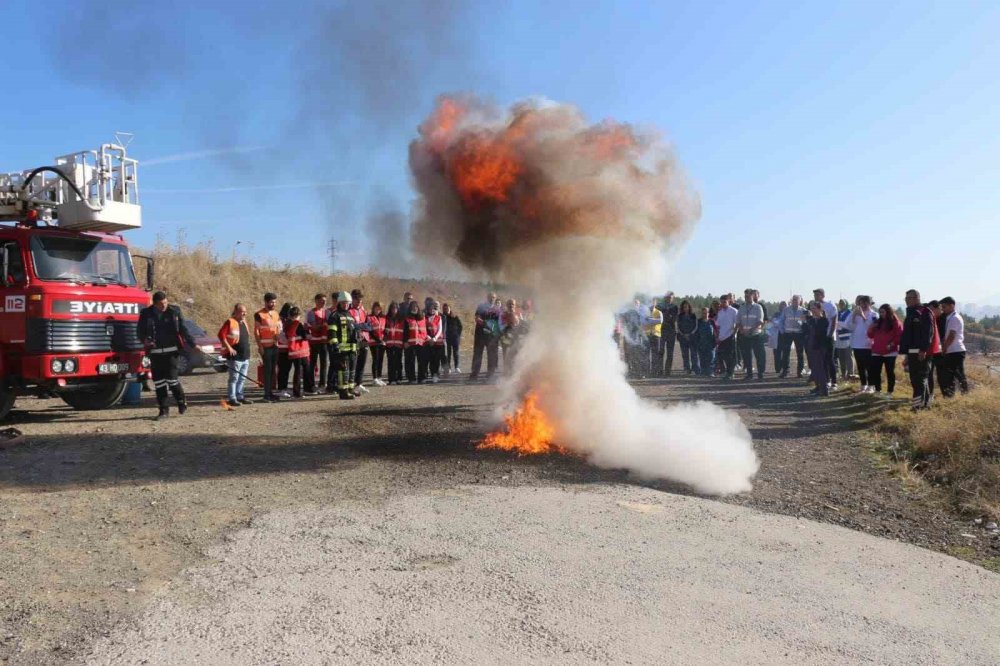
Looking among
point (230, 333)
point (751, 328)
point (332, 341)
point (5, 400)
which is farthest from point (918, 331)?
point (5, 400)

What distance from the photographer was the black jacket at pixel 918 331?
10641 millimetres

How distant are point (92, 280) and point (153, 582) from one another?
8030 mm

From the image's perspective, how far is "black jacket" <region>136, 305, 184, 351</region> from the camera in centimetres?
1038

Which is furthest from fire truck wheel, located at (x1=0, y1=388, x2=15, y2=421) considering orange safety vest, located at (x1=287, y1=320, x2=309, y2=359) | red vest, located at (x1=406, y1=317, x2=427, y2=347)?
red vest, located at (x1=406, y1=317, x2=427, y2=347)

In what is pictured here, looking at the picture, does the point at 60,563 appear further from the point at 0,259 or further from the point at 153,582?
the point at 0,259

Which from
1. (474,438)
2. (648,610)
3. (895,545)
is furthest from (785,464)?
(648,610)

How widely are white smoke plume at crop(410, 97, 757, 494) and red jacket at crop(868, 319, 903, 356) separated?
18.3ft

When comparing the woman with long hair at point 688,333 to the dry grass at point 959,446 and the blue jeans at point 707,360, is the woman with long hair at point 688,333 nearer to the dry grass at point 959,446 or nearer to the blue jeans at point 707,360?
the blue jeans at point 707,360

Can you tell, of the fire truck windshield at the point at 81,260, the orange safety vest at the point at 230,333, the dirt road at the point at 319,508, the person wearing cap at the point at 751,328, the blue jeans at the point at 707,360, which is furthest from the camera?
the blue jeans at the point at 707,360

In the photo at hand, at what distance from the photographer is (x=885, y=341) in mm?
12352

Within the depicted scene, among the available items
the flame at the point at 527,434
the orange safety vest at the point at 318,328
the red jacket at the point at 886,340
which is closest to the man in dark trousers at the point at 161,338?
the orange safety vest at the point at 318,328

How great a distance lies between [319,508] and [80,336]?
6545mm

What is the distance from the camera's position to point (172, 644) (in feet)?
11.7

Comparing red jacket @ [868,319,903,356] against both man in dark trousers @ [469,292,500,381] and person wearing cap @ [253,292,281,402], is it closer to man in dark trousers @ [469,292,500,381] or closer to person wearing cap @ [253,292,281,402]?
man in dark trousers @ [469,292,500,381]
